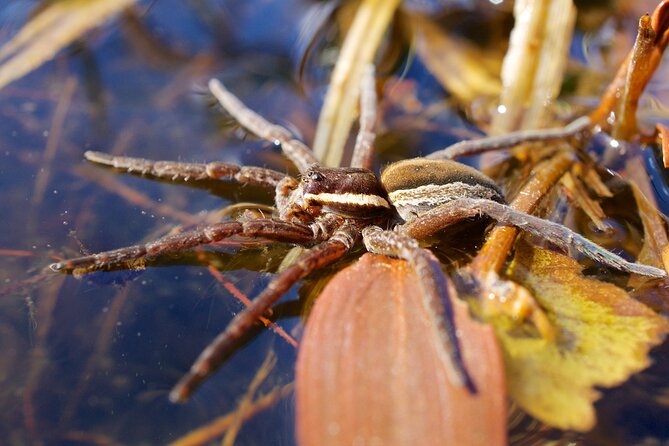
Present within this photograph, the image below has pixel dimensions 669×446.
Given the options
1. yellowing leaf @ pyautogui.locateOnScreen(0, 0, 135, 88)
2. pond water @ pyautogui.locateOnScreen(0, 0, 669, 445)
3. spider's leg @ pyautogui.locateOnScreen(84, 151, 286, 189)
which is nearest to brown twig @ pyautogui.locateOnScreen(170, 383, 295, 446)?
pond water @ pyautogui.locateOnScreen(0, 0, 669, 445)

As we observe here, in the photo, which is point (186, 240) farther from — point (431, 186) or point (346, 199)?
point (431, 186)

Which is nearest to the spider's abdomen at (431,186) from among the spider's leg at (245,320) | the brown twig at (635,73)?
the spider's leg at (245,320)

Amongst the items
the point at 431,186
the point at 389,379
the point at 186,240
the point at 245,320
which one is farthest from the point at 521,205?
the point at 186,240

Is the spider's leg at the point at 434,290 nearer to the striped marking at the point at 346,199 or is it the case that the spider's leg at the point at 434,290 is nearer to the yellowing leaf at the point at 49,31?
the striped marking at the point at 346,199

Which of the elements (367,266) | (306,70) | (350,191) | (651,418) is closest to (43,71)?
(306,70)

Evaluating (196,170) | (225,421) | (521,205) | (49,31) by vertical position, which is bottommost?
(225,421)

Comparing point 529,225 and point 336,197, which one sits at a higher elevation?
point 529,225

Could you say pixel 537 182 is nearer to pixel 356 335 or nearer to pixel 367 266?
pixel 367 266
